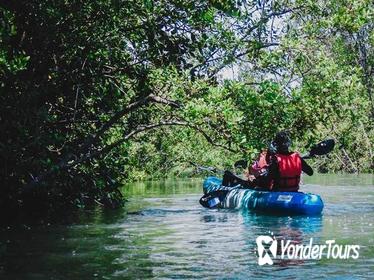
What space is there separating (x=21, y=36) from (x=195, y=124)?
3112mm

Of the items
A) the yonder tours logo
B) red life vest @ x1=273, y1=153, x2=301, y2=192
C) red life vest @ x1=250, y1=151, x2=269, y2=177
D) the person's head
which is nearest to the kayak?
red life vest @ x1=273, y1=153, x2=301, y2=192

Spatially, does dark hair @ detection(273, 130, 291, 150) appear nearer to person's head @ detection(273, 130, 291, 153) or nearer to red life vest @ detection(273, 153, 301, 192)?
person's head @ detection(273, 130, 291, 153)

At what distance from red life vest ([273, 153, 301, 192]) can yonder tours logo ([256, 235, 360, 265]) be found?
3.28 meters

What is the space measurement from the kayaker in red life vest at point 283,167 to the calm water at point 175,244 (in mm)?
798

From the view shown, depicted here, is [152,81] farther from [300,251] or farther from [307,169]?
[300,251]

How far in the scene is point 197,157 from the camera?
2055cm

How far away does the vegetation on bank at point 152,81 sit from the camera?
9.96 m

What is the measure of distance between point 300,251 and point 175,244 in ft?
5.83

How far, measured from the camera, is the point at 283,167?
12227 millimetres

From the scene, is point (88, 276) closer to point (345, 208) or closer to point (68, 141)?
point (68, 141)

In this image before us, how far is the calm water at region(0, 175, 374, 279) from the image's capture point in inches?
258

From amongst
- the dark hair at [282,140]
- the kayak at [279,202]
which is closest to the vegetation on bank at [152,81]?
the dark hair at [282,140]

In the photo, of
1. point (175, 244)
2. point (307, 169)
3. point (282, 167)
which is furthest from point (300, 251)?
point (307, 169)

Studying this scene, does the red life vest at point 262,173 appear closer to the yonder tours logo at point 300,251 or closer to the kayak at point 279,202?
the kayak at point 279,202
